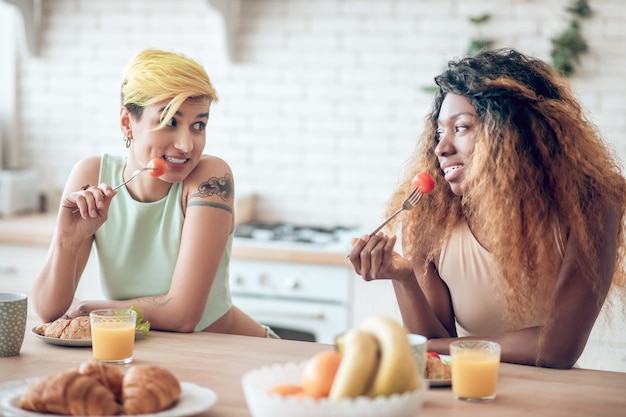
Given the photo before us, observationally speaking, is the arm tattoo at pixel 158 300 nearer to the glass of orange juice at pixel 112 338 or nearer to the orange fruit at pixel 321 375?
the glass of orange juice at pixel 112 338

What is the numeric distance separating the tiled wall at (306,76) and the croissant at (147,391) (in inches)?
106

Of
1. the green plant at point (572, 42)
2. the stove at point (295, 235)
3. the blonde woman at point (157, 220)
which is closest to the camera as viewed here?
the blonde woman at point (157, 220)

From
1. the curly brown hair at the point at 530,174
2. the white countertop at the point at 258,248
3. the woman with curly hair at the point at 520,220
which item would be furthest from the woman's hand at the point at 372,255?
the white countertop at the point at 258,248

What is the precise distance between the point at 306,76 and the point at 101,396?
2865 mm

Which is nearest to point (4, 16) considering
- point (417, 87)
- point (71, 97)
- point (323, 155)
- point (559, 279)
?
point (71, 97)

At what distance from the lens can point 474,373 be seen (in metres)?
1.52

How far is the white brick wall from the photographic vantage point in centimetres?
377

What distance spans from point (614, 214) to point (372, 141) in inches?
80.9

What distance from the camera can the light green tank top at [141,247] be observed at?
2.27m

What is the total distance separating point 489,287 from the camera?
221 cm

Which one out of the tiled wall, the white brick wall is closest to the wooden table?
the white brick wall

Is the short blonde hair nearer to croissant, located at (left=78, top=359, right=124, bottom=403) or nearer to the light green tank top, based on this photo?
the light green tank top

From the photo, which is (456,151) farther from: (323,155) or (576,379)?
(323,155)

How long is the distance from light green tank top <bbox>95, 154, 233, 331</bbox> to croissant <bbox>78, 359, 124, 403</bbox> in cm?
84
